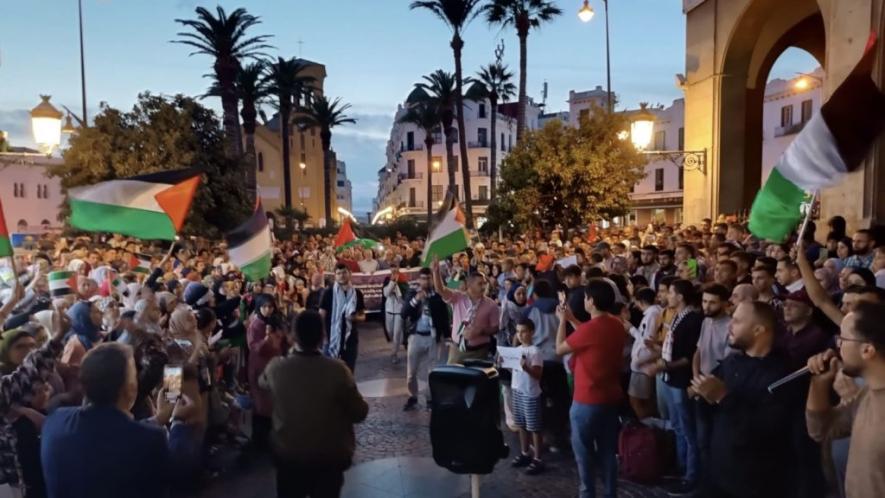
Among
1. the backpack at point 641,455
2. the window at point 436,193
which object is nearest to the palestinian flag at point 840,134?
the backpack at point 641,455

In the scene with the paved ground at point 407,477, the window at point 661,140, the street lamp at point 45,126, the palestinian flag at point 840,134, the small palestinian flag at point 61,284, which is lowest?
the paved ground at point 407,477

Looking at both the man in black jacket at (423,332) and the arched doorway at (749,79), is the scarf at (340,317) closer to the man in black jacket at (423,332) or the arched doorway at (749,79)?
the man in black jacket at (423,332)

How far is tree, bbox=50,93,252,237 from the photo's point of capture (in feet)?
59.5

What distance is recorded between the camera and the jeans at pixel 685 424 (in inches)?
212

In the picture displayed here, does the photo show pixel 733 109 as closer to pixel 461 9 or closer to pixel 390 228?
pixel 461 9

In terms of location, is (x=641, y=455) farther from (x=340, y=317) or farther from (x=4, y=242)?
(x=4, y=242)

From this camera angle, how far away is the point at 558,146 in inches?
706

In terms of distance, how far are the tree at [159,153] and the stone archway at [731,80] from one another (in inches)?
558

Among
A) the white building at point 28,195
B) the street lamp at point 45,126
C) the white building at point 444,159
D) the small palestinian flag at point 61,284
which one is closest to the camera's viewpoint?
the small palestinian flag at point 61,284

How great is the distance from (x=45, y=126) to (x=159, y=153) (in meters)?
6.99

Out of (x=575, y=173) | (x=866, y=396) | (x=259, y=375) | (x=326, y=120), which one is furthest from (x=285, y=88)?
(x=866, y=396)

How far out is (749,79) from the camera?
16141mm

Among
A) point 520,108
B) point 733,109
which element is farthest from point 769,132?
point 733,109

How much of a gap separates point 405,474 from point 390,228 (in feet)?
114
